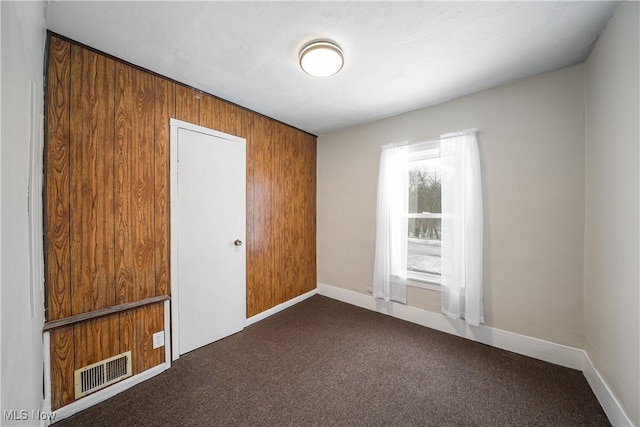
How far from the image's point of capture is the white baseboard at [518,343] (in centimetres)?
145

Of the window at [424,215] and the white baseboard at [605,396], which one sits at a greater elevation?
the window at [424,215]

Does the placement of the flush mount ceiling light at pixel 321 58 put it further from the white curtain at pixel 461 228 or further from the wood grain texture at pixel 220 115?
the white curtain at pixel 461 228

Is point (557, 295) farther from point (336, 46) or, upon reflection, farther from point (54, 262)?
point (54, 262)

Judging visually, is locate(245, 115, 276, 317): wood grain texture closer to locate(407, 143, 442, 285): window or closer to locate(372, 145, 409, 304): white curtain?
locate(372, 145, 409, 304): white curtain

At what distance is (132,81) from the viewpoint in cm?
182

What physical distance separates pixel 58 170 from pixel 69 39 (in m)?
0.89

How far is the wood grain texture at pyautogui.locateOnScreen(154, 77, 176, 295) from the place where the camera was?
1938 millimetres

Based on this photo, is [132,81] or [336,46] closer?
[336,46]

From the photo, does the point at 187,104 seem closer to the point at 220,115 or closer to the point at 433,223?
the point at 220,115

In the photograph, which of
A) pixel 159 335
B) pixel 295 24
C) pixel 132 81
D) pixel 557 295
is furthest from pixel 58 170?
pixel 557 295

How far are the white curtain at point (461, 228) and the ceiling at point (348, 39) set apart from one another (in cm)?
61

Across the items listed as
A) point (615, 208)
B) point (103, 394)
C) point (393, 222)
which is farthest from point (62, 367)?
point (615, 208)

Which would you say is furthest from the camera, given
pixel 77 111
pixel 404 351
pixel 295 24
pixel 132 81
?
pixel 404 351

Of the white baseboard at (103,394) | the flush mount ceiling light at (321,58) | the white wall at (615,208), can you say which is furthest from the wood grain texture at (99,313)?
the white wall at (615,208)
